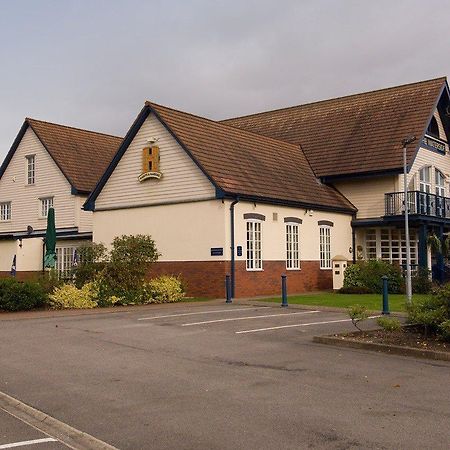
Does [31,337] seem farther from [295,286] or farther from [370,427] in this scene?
[295,286]

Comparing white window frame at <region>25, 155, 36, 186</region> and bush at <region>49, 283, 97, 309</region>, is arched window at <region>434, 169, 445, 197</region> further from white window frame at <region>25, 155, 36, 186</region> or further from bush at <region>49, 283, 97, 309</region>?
white window frame at <region>25, 155, 36, 186</region>

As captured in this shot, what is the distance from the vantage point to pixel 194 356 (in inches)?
424

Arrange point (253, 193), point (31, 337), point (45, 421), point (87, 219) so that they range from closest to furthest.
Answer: point (45, 421) < point (31, 337) < point (253, 193) < point (87, 219)

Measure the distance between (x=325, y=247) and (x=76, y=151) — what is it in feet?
56.0

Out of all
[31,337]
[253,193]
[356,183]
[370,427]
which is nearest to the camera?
[370,427]

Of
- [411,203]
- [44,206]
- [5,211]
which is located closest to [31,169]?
[44,206]

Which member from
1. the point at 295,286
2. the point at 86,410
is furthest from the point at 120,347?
the point at 295,286

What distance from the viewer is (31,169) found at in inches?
1497

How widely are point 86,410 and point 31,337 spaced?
6.72 metres

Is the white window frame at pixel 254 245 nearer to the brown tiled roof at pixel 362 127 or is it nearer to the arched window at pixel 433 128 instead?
the brown tiled roof at pixel 362 127

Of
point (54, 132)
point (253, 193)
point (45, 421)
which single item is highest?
point (54, 132)

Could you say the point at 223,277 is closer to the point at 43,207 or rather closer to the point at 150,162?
the point at 150,162

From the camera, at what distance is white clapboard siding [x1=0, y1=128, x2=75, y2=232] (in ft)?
117

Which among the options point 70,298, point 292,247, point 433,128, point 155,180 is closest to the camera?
point 70,298
